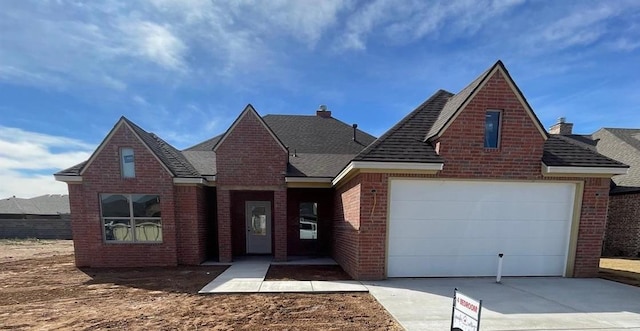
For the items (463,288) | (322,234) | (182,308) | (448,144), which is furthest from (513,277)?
(182,308)

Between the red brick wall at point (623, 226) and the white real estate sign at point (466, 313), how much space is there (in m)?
15.6

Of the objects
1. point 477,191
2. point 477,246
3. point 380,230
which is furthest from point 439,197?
point 380,230

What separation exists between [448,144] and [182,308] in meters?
7.20

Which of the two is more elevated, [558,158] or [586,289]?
[558,158]

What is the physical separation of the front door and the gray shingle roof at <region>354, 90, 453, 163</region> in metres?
5.86

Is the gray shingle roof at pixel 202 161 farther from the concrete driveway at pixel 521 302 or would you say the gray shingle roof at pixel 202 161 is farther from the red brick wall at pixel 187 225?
the concrete driveway at pixel 521 302

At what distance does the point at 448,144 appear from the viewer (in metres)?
7.04

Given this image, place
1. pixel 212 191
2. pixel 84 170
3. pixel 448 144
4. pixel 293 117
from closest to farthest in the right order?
1. pixel 448 144
2. pixel 84 170
3. pixel 212 191
4. pixel 293 117

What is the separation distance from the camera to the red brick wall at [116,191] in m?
8.59

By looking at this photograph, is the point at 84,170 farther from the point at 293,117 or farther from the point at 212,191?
the point at 293,117

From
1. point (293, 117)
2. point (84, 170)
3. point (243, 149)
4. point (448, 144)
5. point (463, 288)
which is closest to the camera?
point (463, 288)

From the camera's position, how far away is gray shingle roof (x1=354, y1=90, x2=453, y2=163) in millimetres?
6820

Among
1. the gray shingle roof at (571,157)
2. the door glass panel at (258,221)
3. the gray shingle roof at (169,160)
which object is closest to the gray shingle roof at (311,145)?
the gray shingle roof at (169,160)

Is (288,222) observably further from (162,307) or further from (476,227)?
(476,227)
